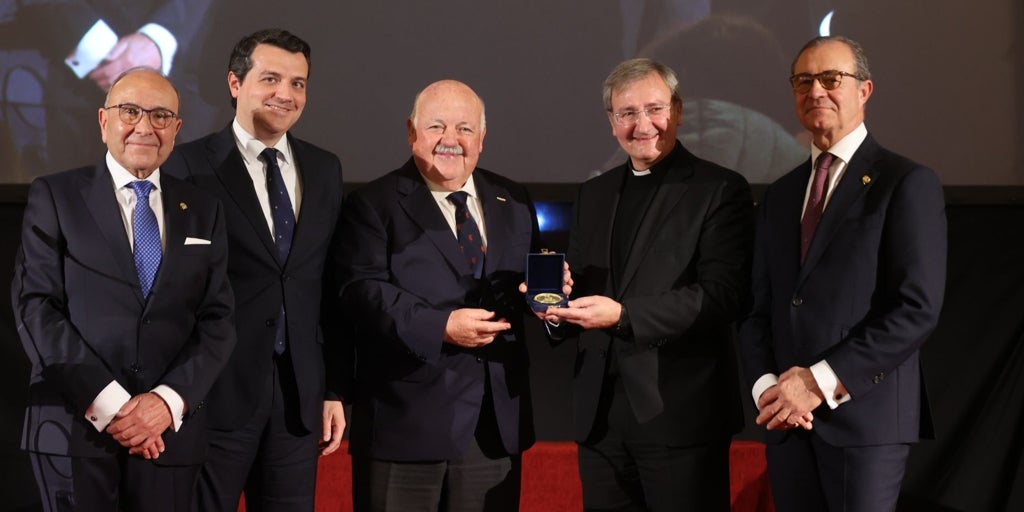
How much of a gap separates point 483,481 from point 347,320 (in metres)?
0.60

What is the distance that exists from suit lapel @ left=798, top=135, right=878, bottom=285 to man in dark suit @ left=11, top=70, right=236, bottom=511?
145cm

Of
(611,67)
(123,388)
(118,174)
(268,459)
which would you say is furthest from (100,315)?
(611,67)

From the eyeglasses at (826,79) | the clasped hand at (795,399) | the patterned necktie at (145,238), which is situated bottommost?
the clasped hand at (795,399)

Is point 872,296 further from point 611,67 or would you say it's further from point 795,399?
point 611,67

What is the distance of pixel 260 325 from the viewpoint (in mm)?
2688

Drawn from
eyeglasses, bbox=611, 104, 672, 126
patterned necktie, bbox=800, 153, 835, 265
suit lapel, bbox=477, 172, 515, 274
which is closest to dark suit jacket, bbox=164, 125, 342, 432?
suit lapel, bbox=477, 172, 515, 274

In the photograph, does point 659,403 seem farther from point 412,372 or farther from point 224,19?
point 224,19

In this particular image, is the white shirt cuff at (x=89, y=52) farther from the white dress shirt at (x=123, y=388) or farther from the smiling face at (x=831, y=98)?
the smiling face at (x=831, y=98)

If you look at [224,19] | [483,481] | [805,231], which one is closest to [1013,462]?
[805,231]

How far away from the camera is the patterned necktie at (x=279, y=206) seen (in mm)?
2727

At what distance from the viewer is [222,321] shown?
2564 millimetres

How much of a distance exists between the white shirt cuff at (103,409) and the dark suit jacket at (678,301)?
1.16 metres

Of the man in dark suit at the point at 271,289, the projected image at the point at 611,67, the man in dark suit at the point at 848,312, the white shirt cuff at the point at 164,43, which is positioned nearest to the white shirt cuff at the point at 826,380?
the man in dark suit at the point at 848,312

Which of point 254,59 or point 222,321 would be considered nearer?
point 222,321
